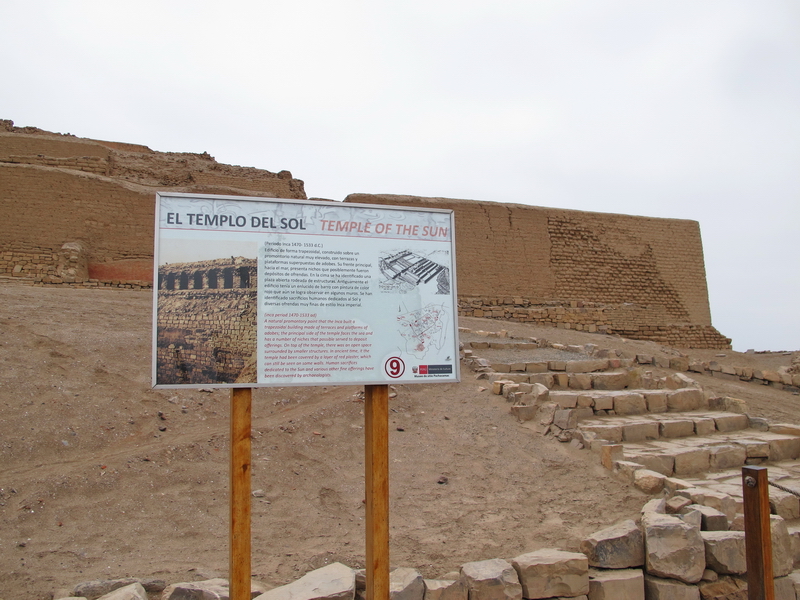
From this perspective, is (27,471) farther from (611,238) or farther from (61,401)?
(611,238)

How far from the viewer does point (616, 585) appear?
13.5 ft

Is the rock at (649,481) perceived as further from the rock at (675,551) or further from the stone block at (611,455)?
the rock at (675,551)

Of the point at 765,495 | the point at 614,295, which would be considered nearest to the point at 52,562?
the point at 765,495

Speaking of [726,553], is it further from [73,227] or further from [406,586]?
[73,227]

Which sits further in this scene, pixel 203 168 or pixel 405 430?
pixel 203 168

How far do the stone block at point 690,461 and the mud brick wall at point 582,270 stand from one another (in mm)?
11553

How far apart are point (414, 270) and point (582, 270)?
1791 cm

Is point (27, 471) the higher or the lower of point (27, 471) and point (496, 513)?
the higher

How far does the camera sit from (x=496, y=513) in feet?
17.3

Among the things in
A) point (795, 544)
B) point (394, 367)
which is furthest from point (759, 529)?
point (394, 367)

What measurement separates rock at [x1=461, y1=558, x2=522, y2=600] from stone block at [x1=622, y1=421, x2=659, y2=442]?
3.58 m

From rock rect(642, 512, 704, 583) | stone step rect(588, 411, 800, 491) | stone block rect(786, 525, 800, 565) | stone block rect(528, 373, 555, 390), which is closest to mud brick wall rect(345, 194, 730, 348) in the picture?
stone block rect(528, 373, 555, 390)

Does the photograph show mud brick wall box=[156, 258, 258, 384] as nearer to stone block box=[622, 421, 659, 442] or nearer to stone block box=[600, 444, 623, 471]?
stone block box=[600, 444, 623, 471]

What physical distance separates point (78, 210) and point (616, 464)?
47.0 feet
